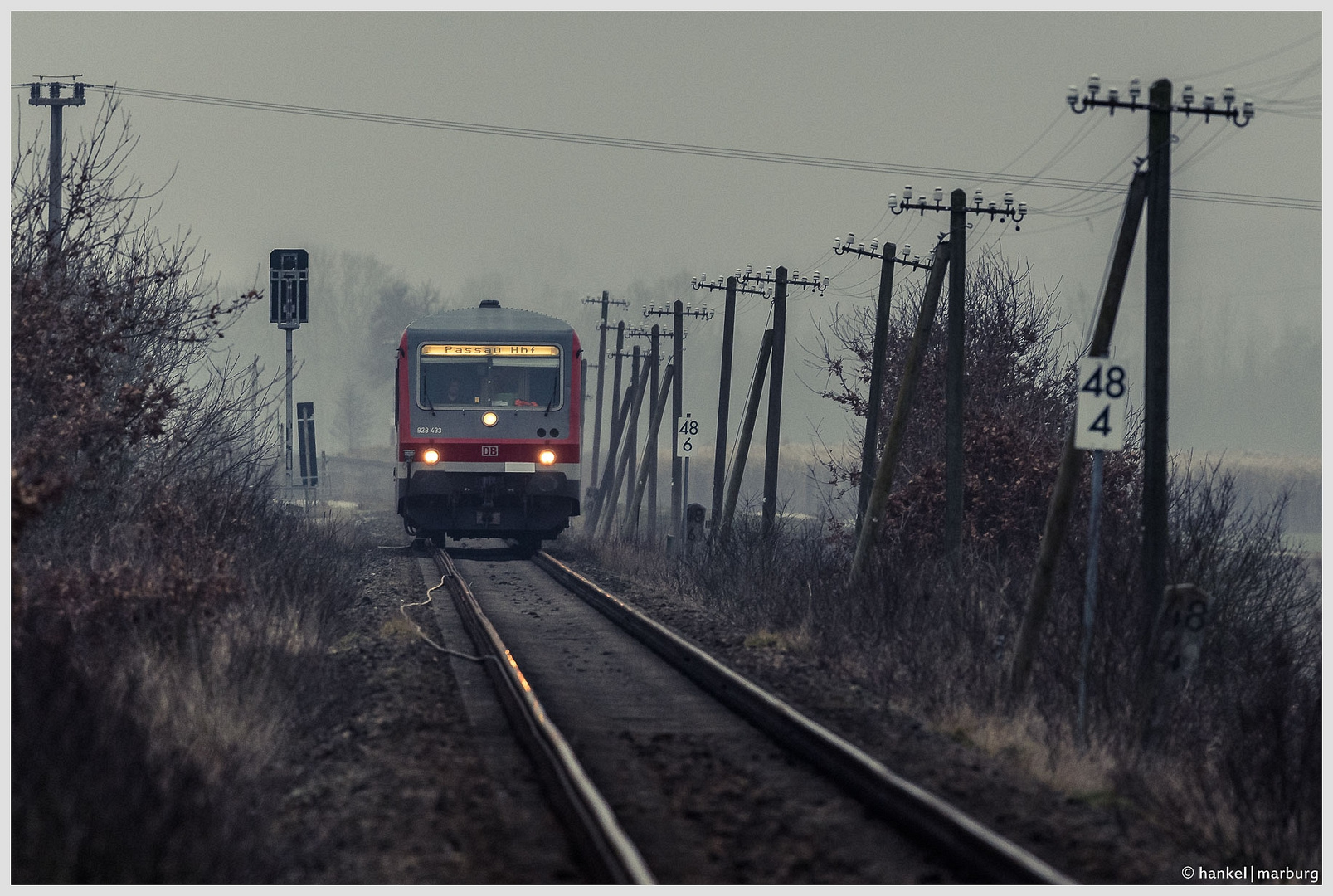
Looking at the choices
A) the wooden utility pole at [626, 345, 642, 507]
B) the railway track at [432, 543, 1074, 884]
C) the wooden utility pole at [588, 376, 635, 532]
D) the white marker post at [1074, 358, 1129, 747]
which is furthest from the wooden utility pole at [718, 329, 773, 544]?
the white marker post at [1074, 358, 1129, 747]

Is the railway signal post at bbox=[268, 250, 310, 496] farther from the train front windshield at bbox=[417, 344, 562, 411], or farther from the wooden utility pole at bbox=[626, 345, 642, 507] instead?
the wooden utility pole at bbox=[626, 345, 642, 507]

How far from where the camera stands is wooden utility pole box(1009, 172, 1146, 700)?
1121 centimetres

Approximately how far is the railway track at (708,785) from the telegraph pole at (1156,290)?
3.61 metres

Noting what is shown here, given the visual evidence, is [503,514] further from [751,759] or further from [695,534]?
[751,759]

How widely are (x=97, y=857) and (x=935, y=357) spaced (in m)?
21.3

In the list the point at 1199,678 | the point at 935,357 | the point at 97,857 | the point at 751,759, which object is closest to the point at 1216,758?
the point at 1199,678

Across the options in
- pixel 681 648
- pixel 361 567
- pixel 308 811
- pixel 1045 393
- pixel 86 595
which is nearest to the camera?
pixel 308 811

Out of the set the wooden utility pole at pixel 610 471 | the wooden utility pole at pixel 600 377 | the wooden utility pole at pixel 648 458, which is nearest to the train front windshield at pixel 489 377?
the wooden utility pole at pixel 648 458

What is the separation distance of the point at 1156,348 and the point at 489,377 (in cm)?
1250

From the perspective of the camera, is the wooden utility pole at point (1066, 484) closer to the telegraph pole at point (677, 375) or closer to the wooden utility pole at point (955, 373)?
the wooden utility pole at point (955, 373)

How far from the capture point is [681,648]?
1291 cm

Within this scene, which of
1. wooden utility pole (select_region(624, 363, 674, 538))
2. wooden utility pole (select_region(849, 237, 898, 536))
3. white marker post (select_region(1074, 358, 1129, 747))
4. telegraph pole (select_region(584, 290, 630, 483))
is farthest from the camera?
telegraph pole (select_region(584, 290, 630, 483))

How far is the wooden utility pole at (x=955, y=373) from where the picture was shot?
16719 millimetres

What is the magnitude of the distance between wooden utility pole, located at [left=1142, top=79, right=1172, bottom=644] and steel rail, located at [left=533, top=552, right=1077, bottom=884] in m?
3.51
